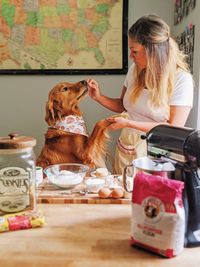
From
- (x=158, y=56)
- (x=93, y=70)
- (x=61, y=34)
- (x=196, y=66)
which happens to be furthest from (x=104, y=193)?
(x=61, y=34)

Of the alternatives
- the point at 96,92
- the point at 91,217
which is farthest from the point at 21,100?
the point at 91,217

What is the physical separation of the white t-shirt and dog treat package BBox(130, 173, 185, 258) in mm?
1022

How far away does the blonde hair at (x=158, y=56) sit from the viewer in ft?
5.46

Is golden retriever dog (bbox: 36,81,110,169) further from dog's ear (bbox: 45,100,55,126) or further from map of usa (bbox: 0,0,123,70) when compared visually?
map of usa (bbox: 0,0,123,70)

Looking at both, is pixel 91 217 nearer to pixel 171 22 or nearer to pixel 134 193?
pixel 134 193

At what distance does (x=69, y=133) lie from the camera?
6.23 feet

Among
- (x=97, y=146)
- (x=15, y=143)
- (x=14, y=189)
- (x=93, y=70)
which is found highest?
(x=93, y=70)

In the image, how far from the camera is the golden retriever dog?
1.87m

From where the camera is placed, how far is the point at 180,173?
2.53 ft

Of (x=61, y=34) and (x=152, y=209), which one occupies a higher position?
(x=61, y=34)

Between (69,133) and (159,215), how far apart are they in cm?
126

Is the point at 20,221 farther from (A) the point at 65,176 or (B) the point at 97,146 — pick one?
(B) the point at 97,146

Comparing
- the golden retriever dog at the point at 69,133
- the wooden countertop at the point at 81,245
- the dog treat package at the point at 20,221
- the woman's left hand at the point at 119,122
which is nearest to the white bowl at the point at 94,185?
the wooden countertop at the point at 81,245

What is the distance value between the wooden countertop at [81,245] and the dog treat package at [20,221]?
0.01 metres
